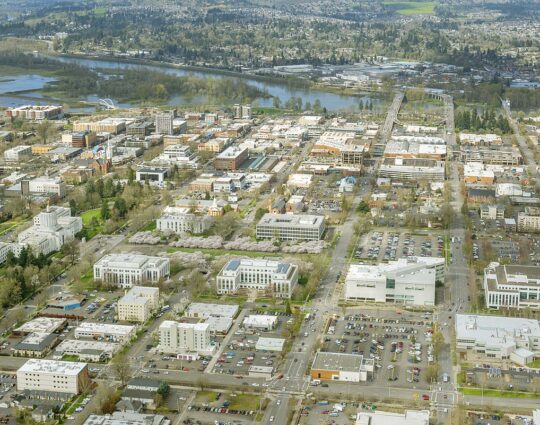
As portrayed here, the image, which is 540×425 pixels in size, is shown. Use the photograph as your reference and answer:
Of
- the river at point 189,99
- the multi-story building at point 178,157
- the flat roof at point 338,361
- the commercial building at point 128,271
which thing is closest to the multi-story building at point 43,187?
the multi-story building at point 178,157

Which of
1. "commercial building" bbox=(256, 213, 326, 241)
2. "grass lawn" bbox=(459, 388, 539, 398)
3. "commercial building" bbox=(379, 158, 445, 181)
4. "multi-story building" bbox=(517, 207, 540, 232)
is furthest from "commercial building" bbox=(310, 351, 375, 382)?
"commercial building" bbox=(379, 158, 445, 181)

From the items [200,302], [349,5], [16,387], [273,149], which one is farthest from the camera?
[349,5]

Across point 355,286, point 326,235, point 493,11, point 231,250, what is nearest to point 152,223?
point 231,250

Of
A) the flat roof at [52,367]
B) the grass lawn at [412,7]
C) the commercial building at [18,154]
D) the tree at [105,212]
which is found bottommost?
the commercial building at [18,154]

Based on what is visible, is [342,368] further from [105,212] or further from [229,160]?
[229,160]

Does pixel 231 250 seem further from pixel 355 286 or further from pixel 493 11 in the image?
pixel 493 11

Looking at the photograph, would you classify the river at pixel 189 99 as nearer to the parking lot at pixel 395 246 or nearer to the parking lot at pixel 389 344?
the parking lot at pixel 395 246
